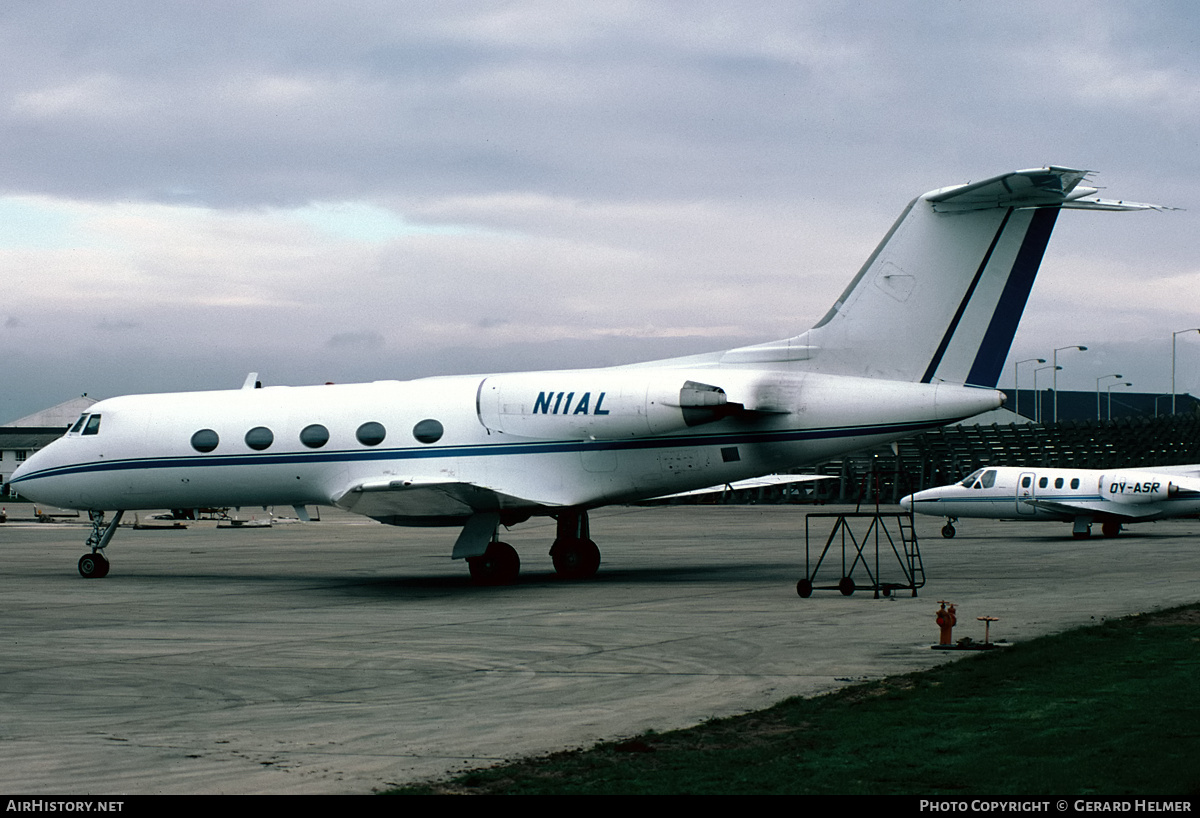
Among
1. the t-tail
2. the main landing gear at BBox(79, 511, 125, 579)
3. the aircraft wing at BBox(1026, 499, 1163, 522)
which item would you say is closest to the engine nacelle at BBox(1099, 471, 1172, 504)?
the aircraft wing at BBox(1026, 499, 1163, 522)

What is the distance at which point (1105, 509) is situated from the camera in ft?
135

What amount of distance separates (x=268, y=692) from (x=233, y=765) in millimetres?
3288

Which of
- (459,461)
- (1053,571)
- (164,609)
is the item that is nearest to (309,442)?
(459,461)

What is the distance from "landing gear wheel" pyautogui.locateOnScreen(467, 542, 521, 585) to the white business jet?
2078 cm

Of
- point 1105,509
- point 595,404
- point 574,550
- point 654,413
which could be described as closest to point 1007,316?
point 654,413

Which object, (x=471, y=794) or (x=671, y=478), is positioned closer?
(x=471, y=794)

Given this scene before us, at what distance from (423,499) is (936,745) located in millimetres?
15225

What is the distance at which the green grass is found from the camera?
744 cm

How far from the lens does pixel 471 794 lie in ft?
24.3

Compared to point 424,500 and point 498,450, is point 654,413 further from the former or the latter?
point 424,500

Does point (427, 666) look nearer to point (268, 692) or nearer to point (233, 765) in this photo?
point (268, 692)

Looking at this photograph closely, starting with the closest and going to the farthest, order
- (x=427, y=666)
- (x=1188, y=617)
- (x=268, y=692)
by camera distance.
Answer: (x=268, y=692)
(x=427, y=666)
(x=1188, y=617)

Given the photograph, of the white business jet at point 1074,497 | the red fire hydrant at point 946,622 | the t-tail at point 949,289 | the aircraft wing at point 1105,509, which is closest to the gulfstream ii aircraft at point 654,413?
the t-tail at point 949,289

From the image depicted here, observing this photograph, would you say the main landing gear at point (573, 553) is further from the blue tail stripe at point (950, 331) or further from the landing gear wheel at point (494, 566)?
the blue tail stripe at point (950, 331)
